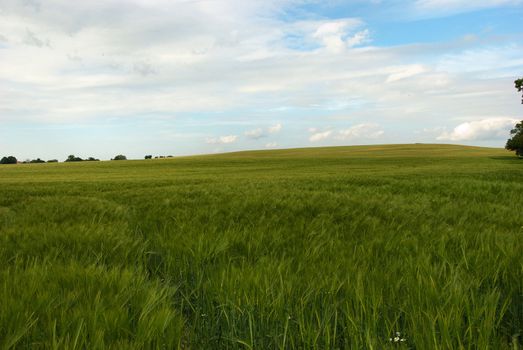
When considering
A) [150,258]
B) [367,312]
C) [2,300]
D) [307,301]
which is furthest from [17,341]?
[150,258]

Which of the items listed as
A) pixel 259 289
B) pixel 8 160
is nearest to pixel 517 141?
pixel 259 289

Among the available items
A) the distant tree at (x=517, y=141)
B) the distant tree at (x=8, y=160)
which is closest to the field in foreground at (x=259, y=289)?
the distant tree at (x=517, y=141)

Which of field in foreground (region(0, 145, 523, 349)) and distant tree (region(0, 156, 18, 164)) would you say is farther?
distant tree (region(0, 156, 18, 164))

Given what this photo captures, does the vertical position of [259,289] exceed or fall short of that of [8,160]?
it falls short

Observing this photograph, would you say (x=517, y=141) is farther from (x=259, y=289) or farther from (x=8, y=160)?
(x=8, y=160)

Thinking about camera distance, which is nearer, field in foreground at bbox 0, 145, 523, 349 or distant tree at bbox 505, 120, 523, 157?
field in foreground at bbox 0, 145, 523, 349

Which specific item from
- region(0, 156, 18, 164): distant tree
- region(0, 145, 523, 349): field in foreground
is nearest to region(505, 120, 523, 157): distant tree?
region(0, 145, 523, 349): field in foreground

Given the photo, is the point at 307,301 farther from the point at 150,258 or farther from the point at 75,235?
the point at 75,235

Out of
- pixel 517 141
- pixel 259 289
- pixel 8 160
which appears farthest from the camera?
pixel 8 160

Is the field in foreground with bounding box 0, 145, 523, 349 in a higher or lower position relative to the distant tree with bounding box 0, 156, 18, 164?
lower

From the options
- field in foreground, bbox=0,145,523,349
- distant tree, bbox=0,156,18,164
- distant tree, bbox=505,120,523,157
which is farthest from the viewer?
distant tree, bbox=0,156,18,164

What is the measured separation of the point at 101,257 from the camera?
379 centimetres

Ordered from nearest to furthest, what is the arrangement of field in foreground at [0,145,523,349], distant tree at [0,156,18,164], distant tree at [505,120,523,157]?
field in foreground at [0,145,523,349] → distant tree at [505,120,523,157] → distant tree at [0,156,18,164]

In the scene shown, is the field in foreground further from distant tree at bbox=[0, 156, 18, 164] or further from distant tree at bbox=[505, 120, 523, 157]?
distant tree at bbox=[0, 156, 18, 164]
